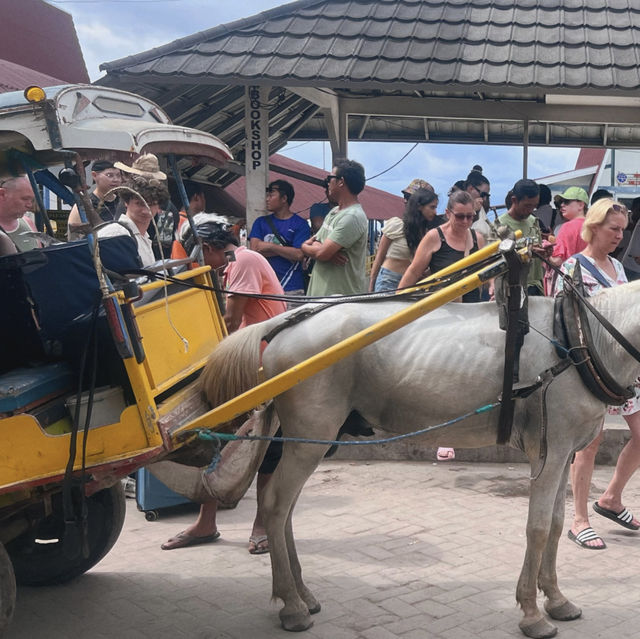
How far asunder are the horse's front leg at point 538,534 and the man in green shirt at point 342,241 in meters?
2.54

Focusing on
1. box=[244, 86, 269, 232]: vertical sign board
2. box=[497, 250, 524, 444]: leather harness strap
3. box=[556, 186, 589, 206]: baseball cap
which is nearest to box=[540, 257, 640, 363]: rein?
box=[497, 250, 524, 444]: leather harness strap

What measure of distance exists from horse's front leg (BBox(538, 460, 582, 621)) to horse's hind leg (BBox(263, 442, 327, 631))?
1.16 meters

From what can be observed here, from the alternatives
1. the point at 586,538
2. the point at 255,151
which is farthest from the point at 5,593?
the point at 255,151

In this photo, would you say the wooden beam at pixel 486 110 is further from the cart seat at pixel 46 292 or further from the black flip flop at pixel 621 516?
the cart seat at pixel 46 292

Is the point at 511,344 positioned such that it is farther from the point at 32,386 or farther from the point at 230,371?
the point at 32,386

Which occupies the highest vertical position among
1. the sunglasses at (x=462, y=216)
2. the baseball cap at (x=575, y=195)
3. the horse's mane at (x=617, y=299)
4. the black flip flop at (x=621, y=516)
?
the sunglasses at (x=462, y=216)

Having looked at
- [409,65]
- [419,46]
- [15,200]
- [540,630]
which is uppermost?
[419,46]

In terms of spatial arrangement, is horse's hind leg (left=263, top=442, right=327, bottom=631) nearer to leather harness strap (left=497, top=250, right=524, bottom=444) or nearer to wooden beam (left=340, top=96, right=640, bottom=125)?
leather harness strap (left=497, top=250, right=524, bottom=444)

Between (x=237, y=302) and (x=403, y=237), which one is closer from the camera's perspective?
(x=237, y=302)

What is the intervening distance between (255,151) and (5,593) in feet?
18.8

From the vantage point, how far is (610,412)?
5410 mm

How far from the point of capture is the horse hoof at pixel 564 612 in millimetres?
4281

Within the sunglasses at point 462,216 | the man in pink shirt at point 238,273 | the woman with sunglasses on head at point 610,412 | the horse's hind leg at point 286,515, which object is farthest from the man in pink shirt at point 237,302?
the woman with sunglasses on head at point 610,412

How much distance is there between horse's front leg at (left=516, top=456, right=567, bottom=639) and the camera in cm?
408
